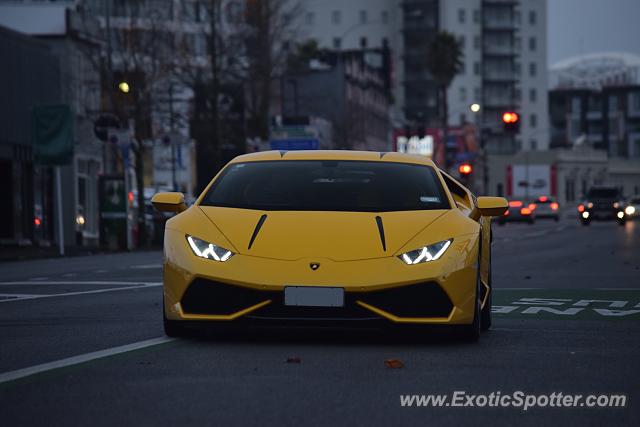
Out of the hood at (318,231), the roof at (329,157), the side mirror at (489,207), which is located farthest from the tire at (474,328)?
the roof at (329,157)

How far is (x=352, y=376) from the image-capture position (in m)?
8.34

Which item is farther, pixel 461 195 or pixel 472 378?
pixel 461 195

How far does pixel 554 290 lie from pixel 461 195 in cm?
465

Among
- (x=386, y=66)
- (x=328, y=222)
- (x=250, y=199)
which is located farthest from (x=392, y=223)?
(x=386, y=66)

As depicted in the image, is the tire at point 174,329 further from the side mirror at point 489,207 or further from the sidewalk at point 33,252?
the sidewalk at point 33,252

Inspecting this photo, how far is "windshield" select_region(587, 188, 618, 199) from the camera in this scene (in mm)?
69581

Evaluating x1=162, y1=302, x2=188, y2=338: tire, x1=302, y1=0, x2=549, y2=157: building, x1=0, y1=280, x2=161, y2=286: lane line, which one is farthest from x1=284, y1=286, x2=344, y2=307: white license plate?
x1=302, y1=0, x2=549, y2=157: building

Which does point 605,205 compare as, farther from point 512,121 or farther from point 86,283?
point 86,283

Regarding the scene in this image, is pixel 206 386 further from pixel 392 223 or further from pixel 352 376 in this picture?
pixel 392 223

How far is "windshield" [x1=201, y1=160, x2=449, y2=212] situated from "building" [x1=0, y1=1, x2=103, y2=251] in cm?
3621

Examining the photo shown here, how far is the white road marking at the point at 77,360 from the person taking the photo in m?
8.27

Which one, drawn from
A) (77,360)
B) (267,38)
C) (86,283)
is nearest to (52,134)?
(86,283)

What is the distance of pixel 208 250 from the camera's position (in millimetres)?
10055

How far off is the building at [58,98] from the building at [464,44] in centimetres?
10992
